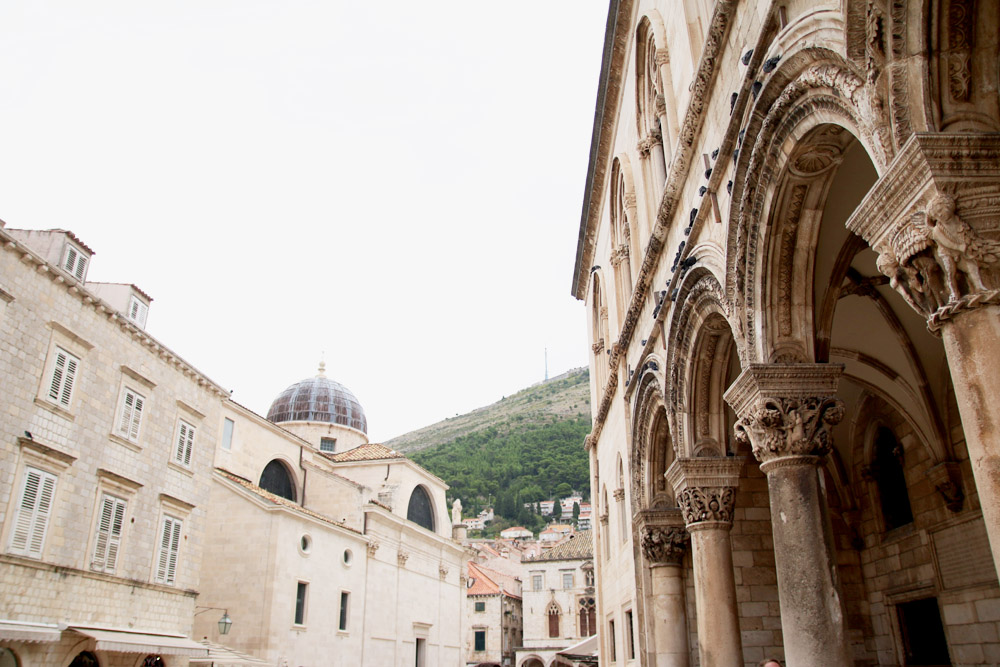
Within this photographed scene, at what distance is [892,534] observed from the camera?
12531 mm

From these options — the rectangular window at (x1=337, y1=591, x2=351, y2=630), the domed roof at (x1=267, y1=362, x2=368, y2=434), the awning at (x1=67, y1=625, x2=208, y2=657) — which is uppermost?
the domed roof at (x1=267, y1=362, x2=368, y2=434)

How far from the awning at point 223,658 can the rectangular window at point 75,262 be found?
10201mm

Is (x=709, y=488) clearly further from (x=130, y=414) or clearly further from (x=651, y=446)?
(x=130, y=414)

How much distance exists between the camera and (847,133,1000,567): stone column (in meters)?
4.05

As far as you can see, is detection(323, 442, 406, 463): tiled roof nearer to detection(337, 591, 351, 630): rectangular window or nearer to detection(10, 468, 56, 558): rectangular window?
detection(337, 591, 351, 630): rectangular window

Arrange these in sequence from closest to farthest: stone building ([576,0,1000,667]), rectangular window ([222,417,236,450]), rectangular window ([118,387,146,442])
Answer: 1. stone building ([576,0,1000,667])
2. rectangular window ([118,387,146,442])
3. rectangular window ([222,417,236,450])

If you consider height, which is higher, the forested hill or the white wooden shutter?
the forested hill

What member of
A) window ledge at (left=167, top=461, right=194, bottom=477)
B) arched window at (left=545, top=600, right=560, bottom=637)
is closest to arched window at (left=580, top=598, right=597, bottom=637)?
arched window at (left=545, top=600, right=560, bottom=637)

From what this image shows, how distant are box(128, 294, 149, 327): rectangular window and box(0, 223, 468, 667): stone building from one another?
0.18 feet

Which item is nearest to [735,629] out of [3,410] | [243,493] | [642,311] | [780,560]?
[780,560]

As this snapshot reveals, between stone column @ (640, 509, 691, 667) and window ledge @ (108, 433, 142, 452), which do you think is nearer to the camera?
stone column @ (640, 509, 691, 667)

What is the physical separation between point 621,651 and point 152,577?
1130 centimetres

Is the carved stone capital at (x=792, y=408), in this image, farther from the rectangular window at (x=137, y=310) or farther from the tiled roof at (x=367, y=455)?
the tiled roof at (x=367, y=455)

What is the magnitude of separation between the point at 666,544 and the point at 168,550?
13134mm
